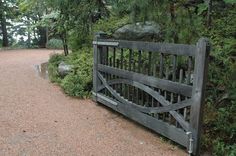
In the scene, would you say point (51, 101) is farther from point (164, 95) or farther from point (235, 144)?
point (235, 144)

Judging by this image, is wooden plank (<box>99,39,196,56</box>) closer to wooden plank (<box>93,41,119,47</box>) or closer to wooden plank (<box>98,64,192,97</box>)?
wooden plank (<box>93,41,119,47</box>)

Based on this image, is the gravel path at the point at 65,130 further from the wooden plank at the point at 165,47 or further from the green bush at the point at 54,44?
the green bush at the point at 54,44

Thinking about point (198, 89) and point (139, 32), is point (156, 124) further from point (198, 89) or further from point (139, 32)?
point (139, 32)

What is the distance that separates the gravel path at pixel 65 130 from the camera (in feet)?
13.3

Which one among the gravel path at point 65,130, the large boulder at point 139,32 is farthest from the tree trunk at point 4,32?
the large boulder at point 139,32

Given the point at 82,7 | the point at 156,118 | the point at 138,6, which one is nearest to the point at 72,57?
the point at 82,7

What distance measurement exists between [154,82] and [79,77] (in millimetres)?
2984

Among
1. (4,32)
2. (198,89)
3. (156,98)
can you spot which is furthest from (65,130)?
(4,32)

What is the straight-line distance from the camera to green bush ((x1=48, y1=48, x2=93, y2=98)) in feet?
22.4

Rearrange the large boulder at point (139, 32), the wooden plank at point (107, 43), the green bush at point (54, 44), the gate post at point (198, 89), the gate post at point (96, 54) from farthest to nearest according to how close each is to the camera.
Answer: the green bush at point (54, 44) → the large boulder at point (139, 32) → the gate post at point (96, 54) → the wooden plank at point (107, 43) → the gate post at point (198, 89)

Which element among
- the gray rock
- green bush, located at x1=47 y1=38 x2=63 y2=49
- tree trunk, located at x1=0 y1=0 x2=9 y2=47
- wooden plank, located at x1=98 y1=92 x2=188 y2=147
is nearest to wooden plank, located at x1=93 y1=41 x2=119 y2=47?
wooden plank, located at x1=98 y1=92 x2=188 y2=147

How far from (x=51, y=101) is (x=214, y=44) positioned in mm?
3561

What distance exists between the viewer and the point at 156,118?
4.46 meters

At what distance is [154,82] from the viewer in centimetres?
438
